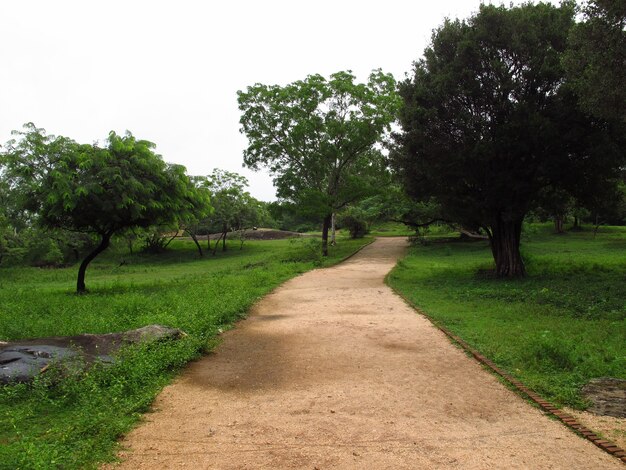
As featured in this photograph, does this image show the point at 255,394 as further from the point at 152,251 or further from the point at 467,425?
the point at 152,251

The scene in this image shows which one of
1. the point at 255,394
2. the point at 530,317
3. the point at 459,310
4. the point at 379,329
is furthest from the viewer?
the point at 459,310

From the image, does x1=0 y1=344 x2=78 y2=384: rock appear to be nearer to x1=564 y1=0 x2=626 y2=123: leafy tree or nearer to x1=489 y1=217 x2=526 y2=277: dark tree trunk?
x1=564 y1=0 x2=626 y2=123: leafy tree

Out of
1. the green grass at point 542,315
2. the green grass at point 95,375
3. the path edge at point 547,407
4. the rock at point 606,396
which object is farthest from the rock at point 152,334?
the rock at point 606,396

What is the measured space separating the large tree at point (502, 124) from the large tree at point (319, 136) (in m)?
9.80

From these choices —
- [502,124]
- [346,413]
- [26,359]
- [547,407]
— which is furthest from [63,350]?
[502,124]

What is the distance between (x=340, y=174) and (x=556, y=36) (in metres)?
16.1

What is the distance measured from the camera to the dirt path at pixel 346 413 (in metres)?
3.85

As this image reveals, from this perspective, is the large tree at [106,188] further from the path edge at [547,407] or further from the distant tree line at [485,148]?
the path edge at [547,407]

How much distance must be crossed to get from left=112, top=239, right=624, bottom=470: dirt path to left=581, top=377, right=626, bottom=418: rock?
2.18 feet

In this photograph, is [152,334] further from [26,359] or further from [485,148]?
[485,148]

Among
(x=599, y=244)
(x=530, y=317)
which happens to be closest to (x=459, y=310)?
(x=530, y=317)

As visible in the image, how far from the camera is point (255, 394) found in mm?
5500

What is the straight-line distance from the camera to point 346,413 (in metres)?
4.80

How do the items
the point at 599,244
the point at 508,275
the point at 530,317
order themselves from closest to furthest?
the point at 530,317
the point at 508,275
the point at 599,244
